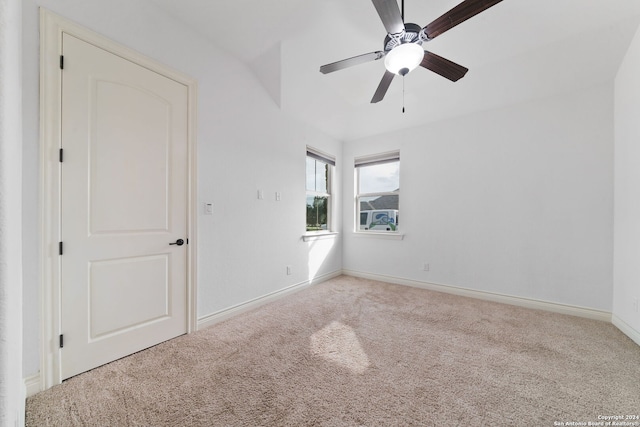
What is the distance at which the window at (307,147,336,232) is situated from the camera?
157 inches

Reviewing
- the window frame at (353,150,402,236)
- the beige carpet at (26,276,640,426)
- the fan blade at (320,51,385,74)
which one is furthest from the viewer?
the window frame at (353,150,402,236)

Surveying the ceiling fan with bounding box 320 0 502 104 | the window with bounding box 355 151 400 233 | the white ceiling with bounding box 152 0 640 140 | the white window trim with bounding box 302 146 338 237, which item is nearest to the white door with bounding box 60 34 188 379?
the white ceiling with bounding box 152 0 640 140

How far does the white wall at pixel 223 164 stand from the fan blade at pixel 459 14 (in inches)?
76.9

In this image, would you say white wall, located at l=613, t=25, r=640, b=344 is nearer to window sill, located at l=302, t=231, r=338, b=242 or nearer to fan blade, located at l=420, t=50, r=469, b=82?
fan blade, located at l=420, t=50, r=469, b=82

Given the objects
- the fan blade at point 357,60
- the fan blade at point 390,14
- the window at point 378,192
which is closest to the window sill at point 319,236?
the window at point 378,192

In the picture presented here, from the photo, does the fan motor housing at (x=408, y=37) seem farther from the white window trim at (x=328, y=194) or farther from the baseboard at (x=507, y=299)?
the baseboard at (x=507, y=299)

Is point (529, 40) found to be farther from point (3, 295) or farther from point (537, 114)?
point (3, 295)

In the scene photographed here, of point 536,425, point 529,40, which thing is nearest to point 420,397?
point 536,425

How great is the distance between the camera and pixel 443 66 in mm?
1952

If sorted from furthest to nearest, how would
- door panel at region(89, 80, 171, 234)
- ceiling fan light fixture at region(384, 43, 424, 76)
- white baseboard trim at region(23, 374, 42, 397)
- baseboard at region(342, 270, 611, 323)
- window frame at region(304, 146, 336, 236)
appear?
window frame at region(304, 146, 336, 236) → baseboard at region(342, 270, 611, 323) → door panel at region(89, 80, 171, 234) → ceiling fan light fixture at region(384, 43, 424, 76) → white baseboard trim at region(23, 374, 42, 397)

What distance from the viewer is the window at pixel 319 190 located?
3.98 meters

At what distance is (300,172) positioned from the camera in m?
3.60

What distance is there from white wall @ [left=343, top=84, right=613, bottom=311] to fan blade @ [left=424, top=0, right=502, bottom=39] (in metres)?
2.16

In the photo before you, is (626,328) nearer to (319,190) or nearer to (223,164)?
(319,190)
